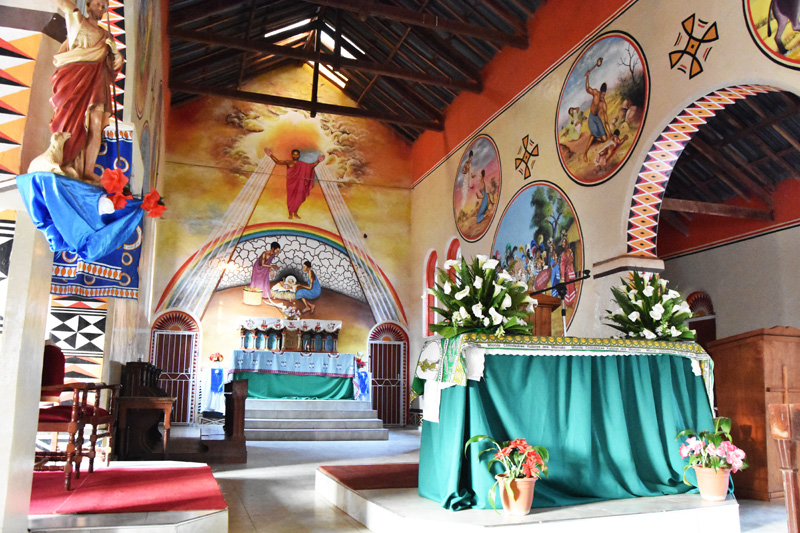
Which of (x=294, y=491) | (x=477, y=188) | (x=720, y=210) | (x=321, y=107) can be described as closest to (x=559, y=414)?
(x=294, y=491)

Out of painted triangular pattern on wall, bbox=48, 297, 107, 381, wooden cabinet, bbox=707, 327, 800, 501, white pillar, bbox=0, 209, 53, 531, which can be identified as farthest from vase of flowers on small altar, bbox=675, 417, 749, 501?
painted triangular pattern on wall, bbox=48, 297, 107, 381

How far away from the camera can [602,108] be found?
23.4ft

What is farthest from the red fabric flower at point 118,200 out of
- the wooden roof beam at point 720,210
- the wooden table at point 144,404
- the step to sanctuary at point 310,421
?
the wooden roof beam at point 720,210

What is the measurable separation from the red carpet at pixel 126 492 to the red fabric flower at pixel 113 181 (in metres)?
1.68

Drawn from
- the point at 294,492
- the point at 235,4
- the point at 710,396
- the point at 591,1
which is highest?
the point at 235,4

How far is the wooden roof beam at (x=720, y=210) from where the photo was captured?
8156mm

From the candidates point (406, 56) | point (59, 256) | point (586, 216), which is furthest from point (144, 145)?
point (406, 56)

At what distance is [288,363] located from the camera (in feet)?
32.9

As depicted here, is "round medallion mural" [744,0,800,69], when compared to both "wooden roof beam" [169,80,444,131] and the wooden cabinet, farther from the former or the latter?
"wooden roof beam" [169,80,444,131]

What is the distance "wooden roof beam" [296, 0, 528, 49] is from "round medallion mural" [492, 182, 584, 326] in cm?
223

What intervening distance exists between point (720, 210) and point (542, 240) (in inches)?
103

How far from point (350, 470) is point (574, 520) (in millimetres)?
2222

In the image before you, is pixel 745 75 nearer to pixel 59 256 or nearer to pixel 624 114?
pixel 624 114

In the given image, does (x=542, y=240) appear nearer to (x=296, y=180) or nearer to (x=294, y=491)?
(x=294, y=491)
